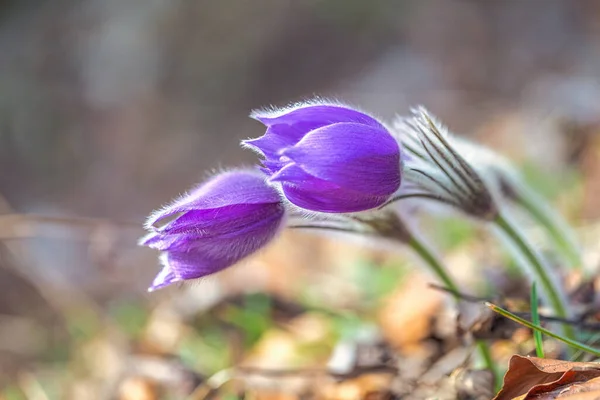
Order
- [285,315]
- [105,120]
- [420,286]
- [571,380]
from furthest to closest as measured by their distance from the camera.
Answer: [105,120], [285,315], [420,286], [571,380]

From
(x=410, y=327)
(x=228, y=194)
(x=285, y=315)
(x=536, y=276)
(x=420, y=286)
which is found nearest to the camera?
(x=228, y=194)

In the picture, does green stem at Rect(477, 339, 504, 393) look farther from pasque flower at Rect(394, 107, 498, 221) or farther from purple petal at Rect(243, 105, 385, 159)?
purple petal at Rect(243, 105, 385, 159)

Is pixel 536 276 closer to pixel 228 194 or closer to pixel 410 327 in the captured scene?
pixel 410 327

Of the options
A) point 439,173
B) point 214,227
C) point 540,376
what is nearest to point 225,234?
point 214,227

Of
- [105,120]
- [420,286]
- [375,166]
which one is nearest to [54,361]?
[420,286]

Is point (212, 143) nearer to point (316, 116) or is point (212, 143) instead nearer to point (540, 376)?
point (316, 116)

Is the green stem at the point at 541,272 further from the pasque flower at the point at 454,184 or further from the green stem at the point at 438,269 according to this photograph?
the green stem at the point at 438,269

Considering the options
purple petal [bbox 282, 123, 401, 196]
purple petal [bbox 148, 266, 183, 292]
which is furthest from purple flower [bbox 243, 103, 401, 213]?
purple petal [bbox 148, 266, 183, 292]

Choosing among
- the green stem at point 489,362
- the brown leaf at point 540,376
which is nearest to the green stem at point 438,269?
the green stem at point 489,362
